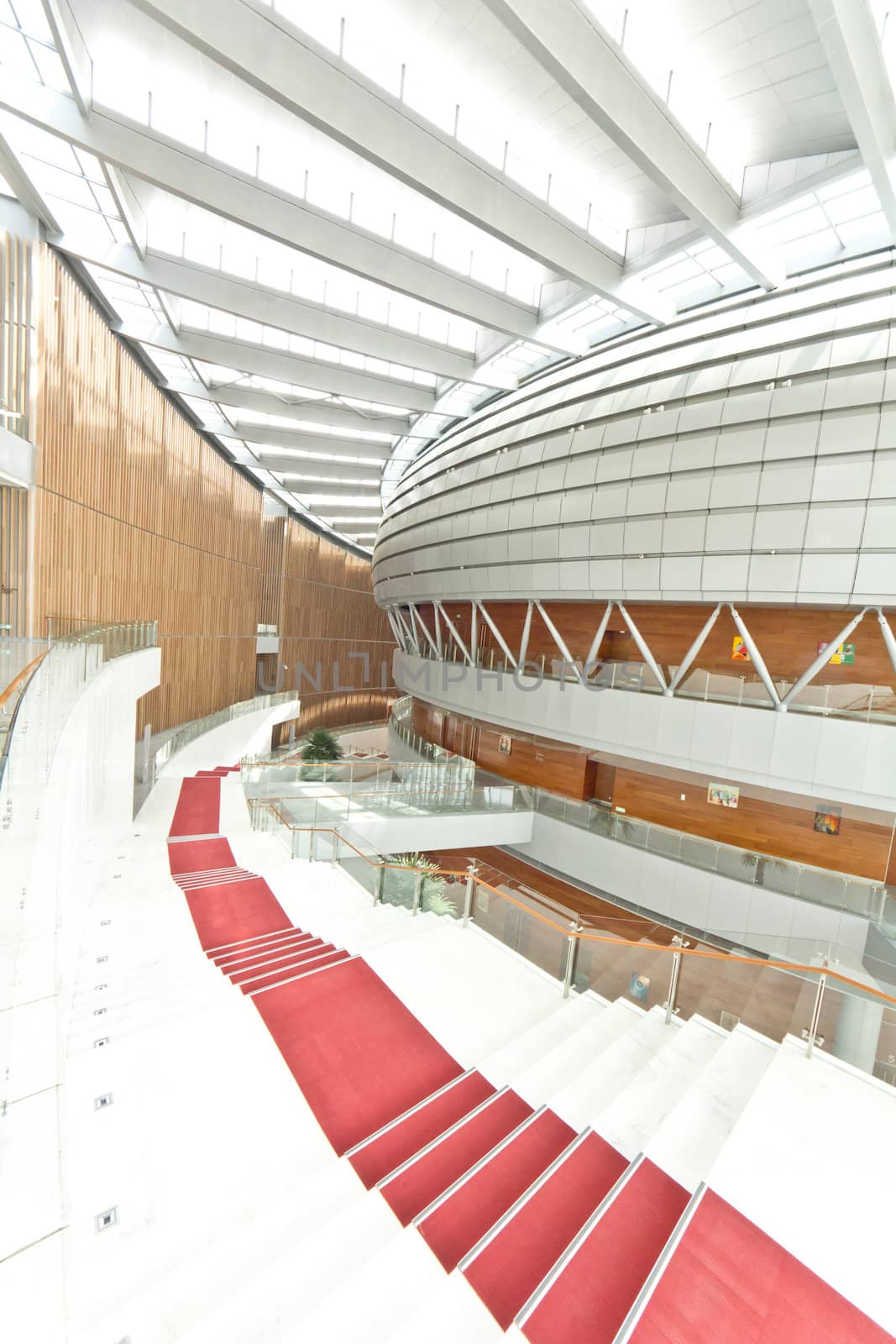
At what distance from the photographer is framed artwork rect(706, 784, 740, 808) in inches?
481

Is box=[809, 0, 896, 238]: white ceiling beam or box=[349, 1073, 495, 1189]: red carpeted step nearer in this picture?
box=[349, 1073, 495, 1189]: red carpeted step

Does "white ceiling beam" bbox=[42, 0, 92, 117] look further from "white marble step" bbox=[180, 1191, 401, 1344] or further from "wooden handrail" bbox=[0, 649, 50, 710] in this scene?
"white marble step" bbox=[180, 1191, 401, 1344]

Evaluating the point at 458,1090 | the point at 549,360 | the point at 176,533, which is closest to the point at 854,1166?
the point at 458,1090

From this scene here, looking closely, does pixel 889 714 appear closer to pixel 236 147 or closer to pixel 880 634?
pixel 880 634

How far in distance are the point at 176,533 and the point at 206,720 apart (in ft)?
20.3

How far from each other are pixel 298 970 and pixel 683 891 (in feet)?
28.2

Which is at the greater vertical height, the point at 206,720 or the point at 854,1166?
the point at 854,1166

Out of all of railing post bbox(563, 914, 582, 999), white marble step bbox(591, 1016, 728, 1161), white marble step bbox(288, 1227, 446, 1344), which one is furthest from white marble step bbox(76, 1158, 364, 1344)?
railing post bbox(563, 914, 582, 999)

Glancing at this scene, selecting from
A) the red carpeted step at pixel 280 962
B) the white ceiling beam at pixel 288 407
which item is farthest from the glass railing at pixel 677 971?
the white ceiling beam at pixel 288 407

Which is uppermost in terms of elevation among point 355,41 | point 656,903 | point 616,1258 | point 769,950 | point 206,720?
point 355,41

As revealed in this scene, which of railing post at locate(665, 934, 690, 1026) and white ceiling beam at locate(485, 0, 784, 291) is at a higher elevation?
white ceiling beam at locate(485, 0, 784, 291)

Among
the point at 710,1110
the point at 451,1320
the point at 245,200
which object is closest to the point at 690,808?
the point at 710,1110

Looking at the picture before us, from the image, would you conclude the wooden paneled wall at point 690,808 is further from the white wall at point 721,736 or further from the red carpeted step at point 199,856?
the red carpeted step at point 199,856

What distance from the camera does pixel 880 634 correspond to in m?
10.2
